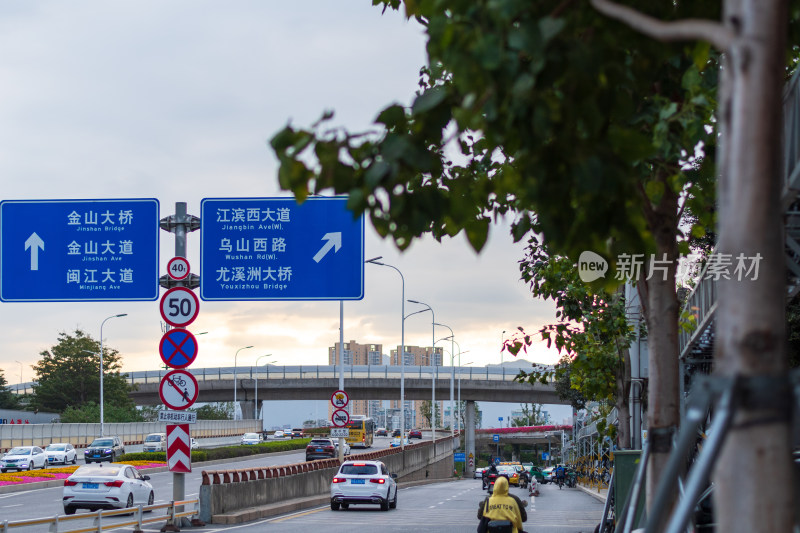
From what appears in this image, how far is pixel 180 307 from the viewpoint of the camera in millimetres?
18656

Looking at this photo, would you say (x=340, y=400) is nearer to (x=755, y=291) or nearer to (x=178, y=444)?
(x=178, y=444)

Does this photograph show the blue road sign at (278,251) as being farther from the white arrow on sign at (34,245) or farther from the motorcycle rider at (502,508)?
the motorcycle rider at (502,508)

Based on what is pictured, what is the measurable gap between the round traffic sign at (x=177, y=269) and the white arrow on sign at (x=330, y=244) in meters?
2.69

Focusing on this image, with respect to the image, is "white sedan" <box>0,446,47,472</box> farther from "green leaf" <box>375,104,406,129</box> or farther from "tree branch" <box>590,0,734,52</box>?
"tree branch" <box>590,0,734,52</box>

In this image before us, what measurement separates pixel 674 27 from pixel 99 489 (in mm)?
23854

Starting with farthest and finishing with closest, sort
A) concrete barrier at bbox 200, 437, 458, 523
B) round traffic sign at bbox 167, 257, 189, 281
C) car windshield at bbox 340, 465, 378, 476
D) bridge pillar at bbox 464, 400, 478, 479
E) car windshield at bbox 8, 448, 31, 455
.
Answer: bridge pillar at bbox 464, 400, 478, 479 → car windshield at bbox 8, 448, 31, 455 → car windshield at bbox 340, 465, 378, 476 → concrete barrier at bbox 200, 437, 458, 523 → round traffic sign at bbox 167, 257, 189, 281

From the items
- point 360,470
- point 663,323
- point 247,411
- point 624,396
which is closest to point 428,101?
point 663,323

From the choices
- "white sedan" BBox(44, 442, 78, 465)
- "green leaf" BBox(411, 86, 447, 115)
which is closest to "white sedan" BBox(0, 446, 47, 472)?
"white sedan" BBox(44, 442, 78, 465)

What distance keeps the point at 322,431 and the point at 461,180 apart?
116183 millimetres

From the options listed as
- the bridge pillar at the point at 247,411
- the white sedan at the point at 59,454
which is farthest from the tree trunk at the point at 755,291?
the bridge pillar at the point at 247,411

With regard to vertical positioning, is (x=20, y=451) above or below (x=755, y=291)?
below

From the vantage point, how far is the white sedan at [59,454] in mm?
55812

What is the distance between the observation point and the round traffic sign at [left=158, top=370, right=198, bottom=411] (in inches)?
714

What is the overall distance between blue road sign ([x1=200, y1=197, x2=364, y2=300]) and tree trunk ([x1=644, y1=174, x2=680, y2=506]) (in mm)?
13178
